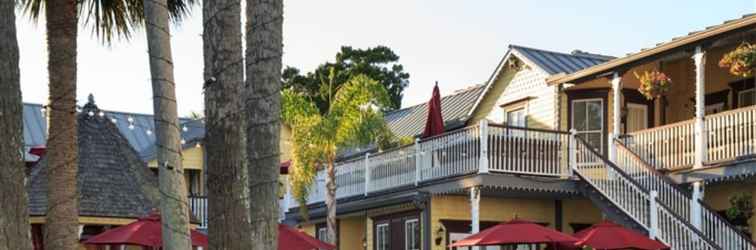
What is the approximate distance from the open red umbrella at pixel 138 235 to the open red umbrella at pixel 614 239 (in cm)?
746

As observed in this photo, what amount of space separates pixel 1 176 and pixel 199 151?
32.4 metres

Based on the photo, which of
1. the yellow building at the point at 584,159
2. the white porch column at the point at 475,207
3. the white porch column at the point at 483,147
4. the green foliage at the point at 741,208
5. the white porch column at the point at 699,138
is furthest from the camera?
the white porch column at the point at 475,207

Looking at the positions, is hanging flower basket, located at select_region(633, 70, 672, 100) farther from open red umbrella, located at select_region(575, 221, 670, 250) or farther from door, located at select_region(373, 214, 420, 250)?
door, located at select_region(373, 214, 420, 250)

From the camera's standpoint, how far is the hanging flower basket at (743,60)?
71.5ft

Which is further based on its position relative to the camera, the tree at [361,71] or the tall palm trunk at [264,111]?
the tree at [361,71]

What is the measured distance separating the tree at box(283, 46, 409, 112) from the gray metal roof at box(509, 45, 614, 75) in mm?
30353

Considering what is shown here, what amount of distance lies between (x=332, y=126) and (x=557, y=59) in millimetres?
6083

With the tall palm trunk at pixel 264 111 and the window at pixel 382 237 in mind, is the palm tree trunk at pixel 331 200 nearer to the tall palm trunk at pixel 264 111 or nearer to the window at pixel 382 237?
the window at pixel 382 237

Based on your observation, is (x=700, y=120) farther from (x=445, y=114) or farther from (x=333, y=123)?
(x=445, y=114)

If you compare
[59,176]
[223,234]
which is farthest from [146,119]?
[223,234]

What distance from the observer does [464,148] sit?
1006 inches

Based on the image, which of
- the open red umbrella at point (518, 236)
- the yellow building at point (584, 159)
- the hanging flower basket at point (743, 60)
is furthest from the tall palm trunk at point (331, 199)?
the hanging flower basket at point (743, 60)

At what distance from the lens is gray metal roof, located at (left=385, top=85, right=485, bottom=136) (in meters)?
32.2

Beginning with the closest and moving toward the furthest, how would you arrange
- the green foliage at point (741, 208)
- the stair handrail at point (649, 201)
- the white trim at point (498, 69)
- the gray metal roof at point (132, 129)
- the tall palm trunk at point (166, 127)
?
the tall palm trunk at point (166, 127)
the stair handrail at point (649, 201)
the green foliage at point (741, 208)
the white trim at point (498, 69)
the gray metal roof at point (132, 129)
